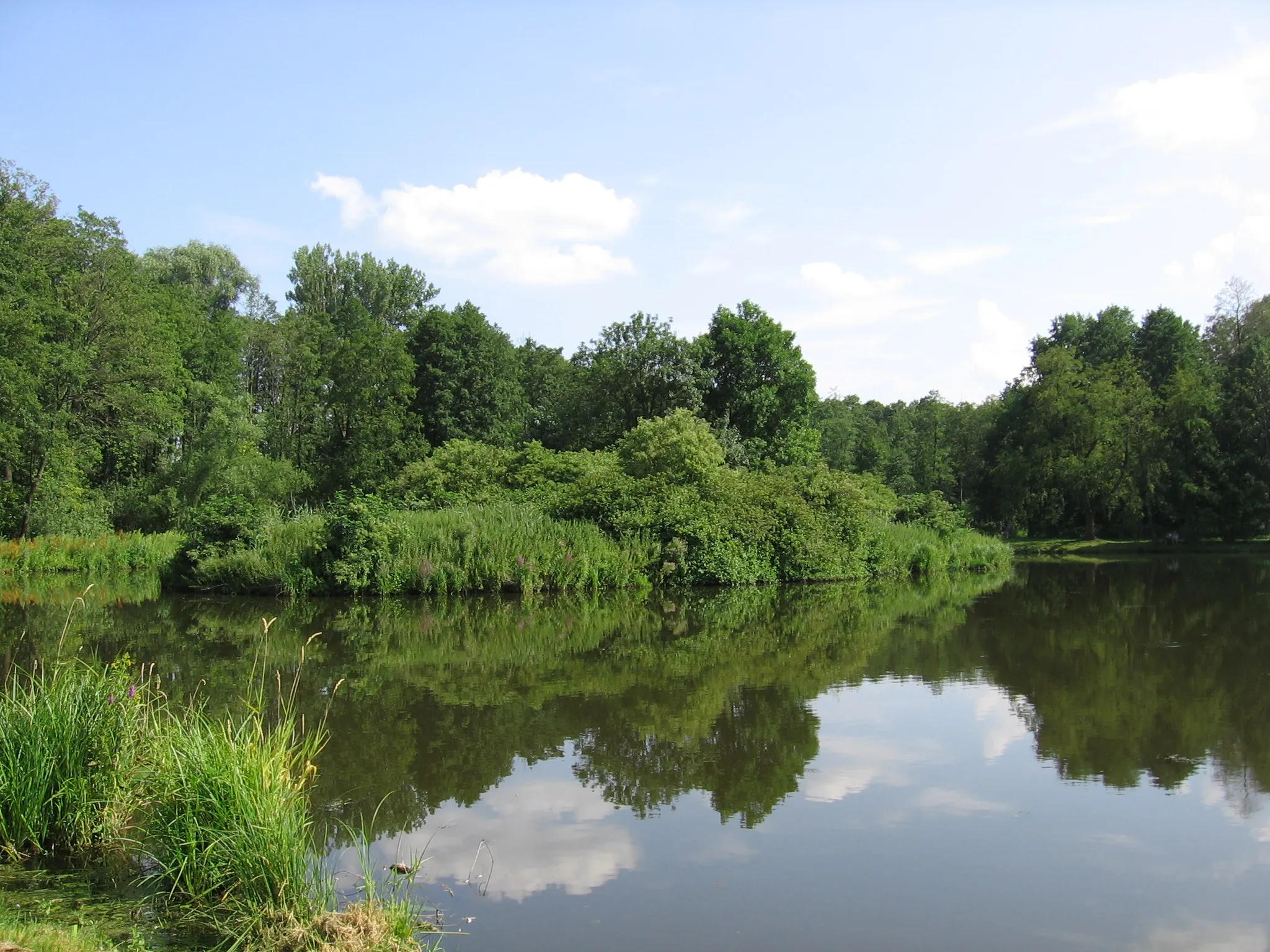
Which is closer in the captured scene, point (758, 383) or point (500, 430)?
point (758, 383)

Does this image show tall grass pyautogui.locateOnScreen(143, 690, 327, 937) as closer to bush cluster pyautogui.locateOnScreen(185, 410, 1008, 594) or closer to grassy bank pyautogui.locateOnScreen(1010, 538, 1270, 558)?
bush cluster pyautogui.locateOnScreen(185, 410, 1008, 594)

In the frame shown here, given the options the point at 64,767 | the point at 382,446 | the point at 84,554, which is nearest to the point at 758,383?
the point at 382,446

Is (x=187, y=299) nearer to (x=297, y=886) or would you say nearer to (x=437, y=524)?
(x=437, y=524)

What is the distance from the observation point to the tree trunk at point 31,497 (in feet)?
100

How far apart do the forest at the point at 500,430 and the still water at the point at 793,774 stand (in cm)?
756

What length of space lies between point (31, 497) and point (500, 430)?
1785cm

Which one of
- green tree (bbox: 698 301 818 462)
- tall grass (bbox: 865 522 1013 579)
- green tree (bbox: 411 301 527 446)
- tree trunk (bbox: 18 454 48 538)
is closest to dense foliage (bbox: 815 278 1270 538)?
green tree (bbox: 698 301 818 462)

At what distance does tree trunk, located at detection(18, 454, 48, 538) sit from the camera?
30.5m

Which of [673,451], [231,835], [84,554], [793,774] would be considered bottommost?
[793,774]

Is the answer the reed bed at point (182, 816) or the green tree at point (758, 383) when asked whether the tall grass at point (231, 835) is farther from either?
the green tree at point (758, 383)

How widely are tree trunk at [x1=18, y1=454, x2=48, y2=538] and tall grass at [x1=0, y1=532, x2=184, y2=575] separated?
11.2 feet

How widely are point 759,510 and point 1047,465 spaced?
2244 cm

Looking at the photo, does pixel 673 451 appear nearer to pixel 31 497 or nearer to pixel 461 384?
pixel 461 384

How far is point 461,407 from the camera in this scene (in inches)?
1673
